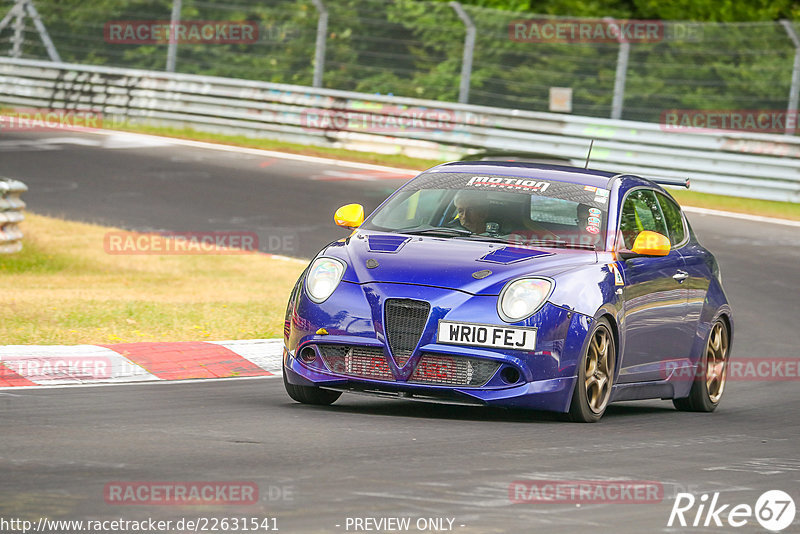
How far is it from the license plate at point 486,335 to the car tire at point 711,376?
2.47 meters

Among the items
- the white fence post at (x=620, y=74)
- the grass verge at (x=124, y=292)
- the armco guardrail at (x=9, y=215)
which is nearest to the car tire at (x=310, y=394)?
the grass verge at (x=124, y=292)

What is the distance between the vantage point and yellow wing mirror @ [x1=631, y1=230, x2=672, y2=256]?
8.72 meters

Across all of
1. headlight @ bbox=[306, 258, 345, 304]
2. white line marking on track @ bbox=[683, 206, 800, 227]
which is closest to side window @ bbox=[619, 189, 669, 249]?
headlight @ bbox=[306, 258, 345, 304]

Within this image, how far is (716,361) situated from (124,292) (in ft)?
18.8

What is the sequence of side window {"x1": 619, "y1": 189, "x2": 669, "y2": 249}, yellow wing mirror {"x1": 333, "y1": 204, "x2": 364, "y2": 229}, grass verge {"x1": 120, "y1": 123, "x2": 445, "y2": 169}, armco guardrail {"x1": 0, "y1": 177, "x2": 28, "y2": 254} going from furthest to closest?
grass verge {"x1": 120, "y1": 123, "x2": 445, "y2": 169} → armco guardrail {"x1": 0, "y1": 177, "x2": 28, "y2": 254} → side window {"x1": 619, "y1": 189, "x2": 669, "y2": 249} → yellow wing mirror {"x1": 333, "y1": 204, "x2": 364, "y2": 229}

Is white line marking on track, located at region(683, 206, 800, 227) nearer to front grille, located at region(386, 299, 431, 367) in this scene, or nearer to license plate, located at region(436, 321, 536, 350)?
license plate, located at region(436, 321, 536, 350)

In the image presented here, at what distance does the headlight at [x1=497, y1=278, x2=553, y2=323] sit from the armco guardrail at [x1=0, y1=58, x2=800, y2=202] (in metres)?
15.1

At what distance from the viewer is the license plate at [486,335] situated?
25.4 feet

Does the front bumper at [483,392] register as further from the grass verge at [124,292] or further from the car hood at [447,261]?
the grass verge at [124,292]

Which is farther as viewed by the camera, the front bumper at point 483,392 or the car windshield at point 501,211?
the car windshield at point 501,211

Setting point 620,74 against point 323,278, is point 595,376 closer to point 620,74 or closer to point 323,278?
point 323,278

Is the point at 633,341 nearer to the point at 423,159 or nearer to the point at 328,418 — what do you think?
the point at 328,418

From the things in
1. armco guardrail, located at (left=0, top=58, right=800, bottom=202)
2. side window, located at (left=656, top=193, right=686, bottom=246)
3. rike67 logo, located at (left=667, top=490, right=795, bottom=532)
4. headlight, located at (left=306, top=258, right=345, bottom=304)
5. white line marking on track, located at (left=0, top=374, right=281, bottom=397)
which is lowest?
white line marking on track, located at (left=0, top=374, right=281, bottom=397)

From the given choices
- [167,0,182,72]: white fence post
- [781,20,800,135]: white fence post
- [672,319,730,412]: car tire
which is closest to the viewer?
[672,319,730,412]: car tire
